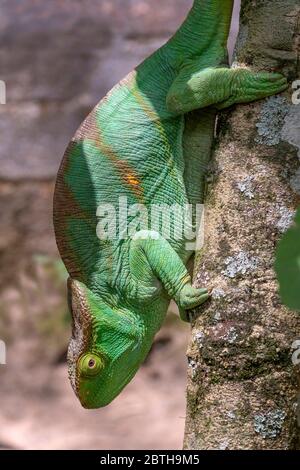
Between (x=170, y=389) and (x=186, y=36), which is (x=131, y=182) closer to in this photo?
(x=186, y=36)

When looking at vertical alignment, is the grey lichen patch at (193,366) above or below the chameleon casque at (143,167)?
below

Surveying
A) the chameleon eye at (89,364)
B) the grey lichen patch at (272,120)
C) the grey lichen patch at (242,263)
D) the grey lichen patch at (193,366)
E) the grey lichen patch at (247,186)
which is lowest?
the chameleon eye at (89,364)

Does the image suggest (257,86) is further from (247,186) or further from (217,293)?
(217,293)

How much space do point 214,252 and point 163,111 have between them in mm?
503

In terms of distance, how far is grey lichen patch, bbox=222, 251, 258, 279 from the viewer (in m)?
1.55

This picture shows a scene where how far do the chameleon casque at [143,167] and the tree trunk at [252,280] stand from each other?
0.77 ft

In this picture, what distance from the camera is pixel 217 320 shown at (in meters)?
1.59

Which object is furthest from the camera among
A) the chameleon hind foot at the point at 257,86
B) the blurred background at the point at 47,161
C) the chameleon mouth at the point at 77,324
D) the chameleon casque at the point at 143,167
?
the blurred background at the point at 47,161

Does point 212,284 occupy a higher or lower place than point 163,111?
lower

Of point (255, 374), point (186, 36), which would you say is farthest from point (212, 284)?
point (186, 36)

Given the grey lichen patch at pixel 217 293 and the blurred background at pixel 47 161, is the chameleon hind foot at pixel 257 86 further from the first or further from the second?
the blurred background at pixel 47 161

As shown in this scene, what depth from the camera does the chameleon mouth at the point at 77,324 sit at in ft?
6.75

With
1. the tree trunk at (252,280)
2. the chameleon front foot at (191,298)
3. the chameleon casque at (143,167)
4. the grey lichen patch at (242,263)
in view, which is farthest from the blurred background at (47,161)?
the grey lichen patch at (242,263)

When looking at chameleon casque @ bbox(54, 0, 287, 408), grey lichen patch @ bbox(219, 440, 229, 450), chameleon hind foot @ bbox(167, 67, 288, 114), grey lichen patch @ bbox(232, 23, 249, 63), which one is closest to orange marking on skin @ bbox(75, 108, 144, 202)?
chameleon casque @ bbox(54, 0, 287, 408)
